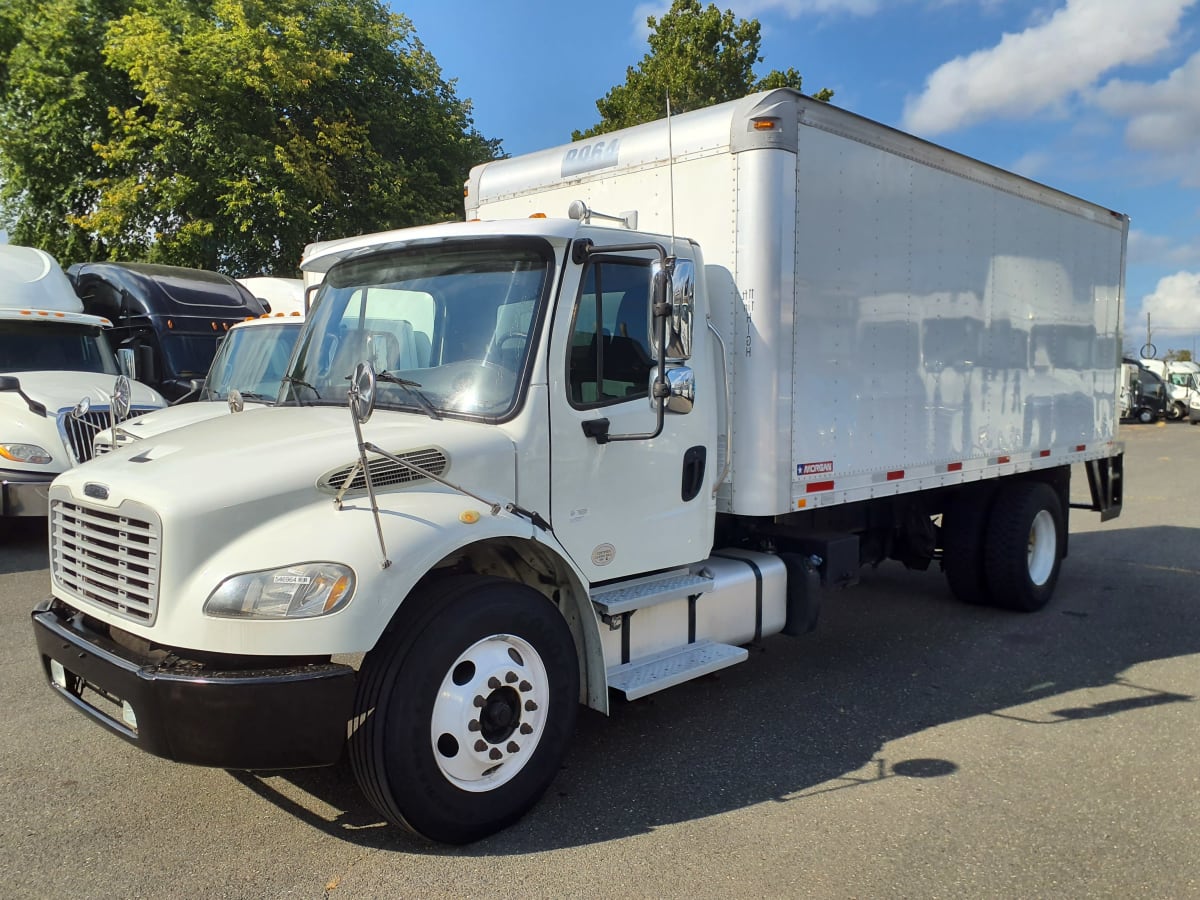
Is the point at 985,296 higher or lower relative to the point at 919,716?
higher

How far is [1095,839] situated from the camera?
12.6ft

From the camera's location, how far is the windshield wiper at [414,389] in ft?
13.1

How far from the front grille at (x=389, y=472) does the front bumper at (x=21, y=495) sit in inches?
251

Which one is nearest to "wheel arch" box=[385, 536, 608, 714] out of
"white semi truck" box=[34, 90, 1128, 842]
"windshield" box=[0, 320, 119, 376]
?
"white semi truck" box=[34, 90, 1128, 842]

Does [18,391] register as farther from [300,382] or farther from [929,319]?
[929,319]

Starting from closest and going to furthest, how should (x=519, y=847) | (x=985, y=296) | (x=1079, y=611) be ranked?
(x=519, y=847)
(x=985, y=296)
(x=1079, y=611)

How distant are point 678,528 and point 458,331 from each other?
4.89 ft

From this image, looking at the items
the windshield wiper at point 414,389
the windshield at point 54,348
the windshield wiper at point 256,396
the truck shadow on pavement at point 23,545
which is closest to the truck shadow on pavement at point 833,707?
the windshield wiper at point 414,389

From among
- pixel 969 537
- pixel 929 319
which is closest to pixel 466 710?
pixel 929 319

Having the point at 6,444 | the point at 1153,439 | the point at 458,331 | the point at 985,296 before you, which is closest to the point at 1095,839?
the point at 458,331

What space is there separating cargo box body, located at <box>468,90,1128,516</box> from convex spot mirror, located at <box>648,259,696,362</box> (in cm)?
51

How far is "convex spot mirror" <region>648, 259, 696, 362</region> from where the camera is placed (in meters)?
3.98

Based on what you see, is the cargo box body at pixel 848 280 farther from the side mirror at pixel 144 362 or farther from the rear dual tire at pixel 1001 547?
the side mirror at pixel 144 362

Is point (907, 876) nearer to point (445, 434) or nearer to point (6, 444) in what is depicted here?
point (445, 434)
